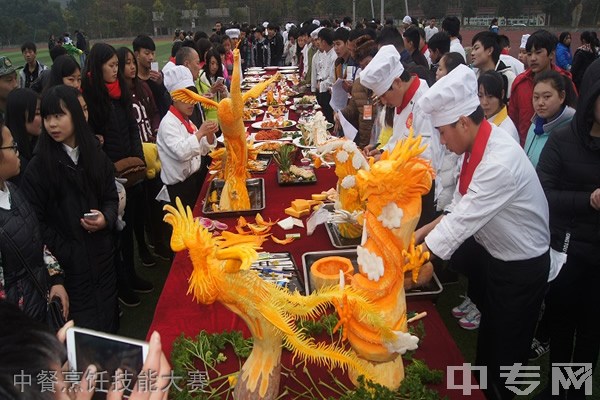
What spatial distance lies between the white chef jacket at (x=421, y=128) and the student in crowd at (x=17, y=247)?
71.0 inches

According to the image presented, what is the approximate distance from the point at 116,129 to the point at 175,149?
0.45 metres

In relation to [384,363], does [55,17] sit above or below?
above

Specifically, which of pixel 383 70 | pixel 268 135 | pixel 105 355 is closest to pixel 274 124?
pixel 268 135

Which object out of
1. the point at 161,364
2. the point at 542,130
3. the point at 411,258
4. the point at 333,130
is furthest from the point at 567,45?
the point at 161,364

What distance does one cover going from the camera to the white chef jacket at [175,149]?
3.01 meters

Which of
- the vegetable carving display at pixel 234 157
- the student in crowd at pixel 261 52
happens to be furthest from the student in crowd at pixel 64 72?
the student in crowd at pixel 261 52

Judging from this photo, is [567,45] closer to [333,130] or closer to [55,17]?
[333,130]

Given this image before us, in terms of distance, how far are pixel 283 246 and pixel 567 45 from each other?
6.65 meters

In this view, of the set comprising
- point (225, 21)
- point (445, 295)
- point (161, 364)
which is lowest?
point (445, 295)

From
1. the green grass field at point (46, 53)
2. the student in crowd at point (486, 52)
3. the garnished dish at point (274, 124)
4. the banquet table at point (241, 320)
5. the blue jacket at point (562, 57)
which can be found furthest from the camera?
the green grass field at point (46, 53)

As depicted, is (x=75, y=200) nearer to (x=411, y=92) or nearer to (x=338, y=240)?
(x=338, y=240)

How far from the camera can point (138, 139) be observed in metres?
3.28

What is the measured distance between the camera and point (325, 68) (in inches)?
263

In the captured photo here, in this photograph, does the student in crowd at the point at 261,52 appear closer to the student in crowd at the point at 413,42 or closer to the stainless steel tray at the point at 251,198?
the student in crowd at the point at 413,42
